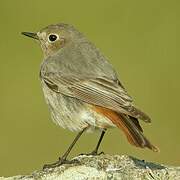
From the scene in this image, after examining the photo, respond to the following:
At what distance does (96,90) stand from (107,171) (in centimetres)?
153

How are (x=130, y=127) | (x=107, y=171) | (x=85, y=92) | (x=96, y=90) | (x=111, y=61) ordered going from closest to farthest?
(x=107, y=171), (x=130, y=127), (x=96, y=90), (x=85, y=92), (x=111, y=61)

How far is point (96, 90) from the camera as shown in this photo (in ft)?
33.9

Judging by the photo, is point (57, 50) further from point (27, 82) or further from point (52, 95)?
point (27, 82)

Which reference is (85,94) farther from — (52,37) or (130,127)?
(52,37)

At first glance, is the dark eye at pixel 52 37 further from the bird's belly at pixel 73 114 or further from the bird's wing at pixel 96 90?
the bird's belly at pixel 73 114

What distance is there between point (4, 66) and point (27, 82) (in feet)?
3.42

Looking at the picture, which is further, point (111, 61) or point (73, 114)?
point (111, 61)

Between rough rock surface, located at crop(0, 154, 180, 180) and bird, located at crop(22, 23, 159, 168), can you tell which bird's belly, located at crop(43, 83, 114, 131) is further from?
rough rock surface, located at crop(0, 154, 180, 180)

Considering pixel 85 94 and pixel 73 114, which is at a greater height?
pixel 85 94

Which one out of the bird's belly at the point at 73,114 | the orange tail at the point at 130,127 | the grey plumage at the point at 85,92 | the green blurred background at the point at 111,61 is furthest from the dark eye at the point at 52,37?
the green blurred background at the point at 111,61

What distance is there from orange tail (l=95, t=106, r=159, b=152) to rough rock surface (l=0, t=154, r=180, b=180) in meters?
0.24

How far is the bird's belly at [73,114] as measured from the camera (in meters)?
10.2

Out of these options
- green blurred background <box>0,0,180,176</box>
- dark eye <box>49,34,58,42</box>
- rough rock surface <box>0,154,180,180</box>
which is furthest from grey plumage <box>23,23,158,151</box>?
green blurred background <box>0,0,180,176</box>

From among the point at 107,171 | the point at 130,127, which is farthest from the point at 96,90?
the point at 107,171
